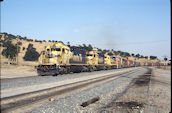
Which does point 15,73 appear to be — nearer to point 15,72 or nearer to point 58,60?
point 15,72

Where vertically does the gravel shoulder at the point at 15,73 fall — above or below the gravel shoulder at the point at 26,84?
below

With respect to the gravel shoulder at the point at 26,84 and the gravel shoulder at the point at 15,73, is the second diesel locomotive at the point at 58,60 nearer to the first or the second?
the gravel shoulder at the point at 26,84

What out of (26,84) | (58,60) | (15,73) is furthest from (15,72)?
(26,84)

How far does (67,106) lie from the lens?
759cm

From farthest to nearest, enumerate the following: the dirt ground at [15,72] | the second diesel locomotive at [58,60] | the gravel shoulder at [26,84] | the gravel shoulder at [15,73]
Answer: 1. the dirt ground at [15,72]
2. the gravel shoulder at [15,73]
3. the second diesel locomotive at [58,60]
4. the gravel shoulder at [26,84]

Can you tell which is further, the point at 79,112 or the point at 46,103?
the point at 46,103

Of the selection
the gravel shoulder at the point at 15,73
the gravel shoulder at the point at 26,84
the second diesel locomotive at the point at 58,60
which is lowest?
the gravel shoulder at the point at 15,73

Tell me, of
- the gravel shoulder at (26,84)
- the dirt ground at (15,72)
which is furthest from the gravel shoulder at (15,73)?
the gravel shoulder at (26,84)

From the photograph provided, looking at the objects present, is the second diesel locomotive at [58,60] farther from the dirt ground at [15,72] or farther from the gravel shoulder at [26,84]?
the dirt ground at [15,72]

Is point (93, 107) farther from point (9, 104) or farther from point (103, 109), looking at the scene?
point (9, 104)

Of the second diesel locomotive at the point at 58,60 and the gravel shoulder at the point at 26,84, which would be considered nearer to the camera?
the gravel shoulder at the point at 26,84

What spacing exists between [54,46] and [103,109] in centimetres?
1696

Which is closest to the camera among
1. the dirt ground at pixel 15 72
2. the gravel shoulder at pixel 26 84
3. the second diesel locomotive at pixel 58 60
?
the gravel shoulder at pixel 26 84

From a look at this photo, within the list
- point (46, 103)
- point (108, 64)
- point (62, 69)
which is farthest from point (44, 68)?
point (108, 64)
